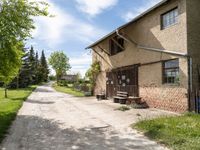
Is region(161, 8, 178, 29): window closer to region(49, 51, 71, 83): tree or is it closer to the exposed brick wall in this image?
the exposed brick wall

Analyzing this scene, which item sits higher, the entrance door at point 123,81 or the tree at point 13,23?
the tree at point 13,23

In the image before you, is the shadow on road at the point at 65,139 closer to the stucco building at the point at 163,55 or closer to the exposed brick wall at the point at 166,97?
the exposed brick wall at the point at 166,97

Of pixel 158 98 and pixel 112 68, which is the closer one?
pixel 158 98

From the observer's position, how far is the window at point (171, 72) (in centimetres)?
1444

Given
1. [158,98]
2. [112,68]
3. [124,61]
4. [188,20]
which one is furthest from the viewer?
[112,68]

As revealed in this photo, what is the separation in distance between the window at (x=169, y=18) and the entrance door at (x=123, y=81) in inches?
157

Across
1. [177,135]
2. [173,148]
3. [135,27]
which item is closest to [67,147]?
[173,148]

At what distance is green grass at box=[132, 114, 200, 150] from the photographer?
751 centimetres

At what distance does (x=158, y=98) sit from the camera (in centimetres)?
1598

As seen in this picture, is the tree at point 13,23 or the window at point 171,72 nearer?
the tree at point 13,23

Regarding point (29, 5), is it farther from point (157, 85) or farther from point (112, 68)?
point (112, 68)

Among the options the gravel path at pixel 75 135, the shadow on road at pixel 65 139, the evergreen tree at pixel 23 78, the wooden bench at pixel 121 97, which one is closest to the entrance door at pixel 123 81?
the wooden bench at pixel 121 97

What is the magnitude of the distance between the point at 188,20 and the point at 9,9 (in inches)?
329

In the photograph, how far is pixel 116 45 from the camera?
2372cm
